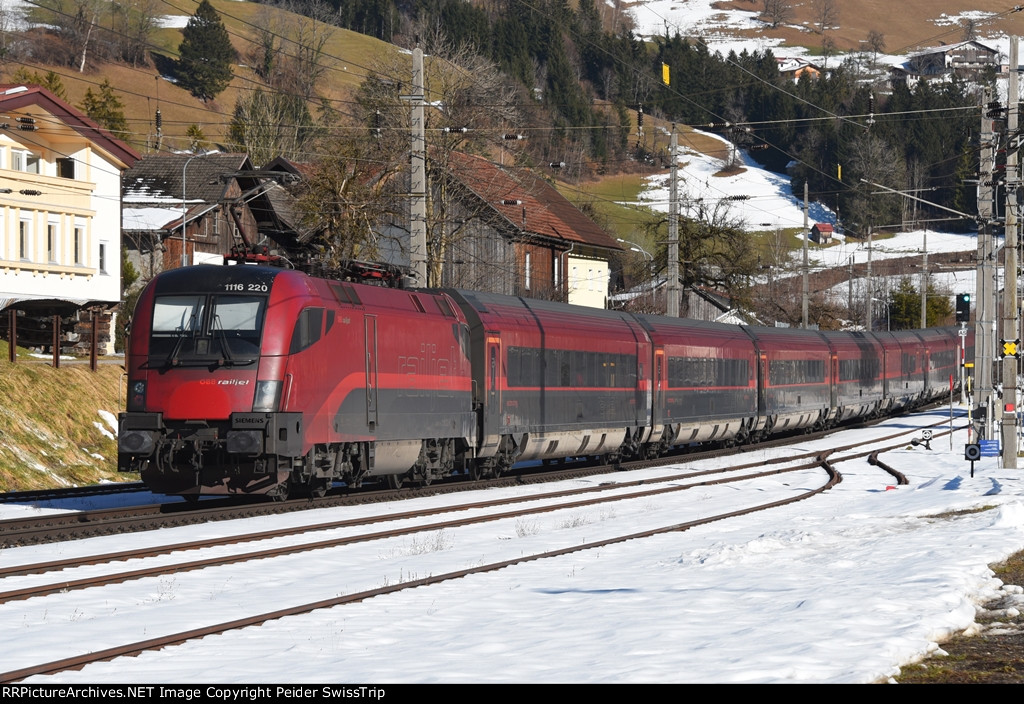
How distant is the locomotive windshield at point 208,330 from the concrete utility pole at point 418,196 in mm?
8078

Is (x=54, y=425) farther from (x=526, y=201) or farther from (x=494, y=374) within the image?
(x=526, y=201)

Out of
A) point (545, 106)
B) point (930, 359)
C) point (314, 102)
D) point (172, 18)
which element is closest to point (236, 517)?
point (930, 359)

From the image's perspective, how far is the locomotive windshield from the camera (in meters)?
19.6

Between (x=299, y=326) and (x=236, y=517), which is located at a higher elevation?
(x=299, y=326)

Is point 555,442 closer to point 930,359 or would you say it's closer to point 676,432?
point 676,432

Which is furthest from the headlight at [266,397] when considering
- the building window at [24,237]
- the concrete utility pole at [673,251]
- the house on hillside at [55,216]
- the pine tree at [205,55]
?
the pine tree at [205,55]

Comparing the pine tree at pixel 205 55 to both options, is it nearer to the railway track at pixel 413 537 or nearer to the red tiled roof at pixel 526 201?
the red tiled roof at pixel 526 201

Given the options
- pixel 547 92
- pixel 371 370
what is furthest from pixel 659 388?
pixel 547 92

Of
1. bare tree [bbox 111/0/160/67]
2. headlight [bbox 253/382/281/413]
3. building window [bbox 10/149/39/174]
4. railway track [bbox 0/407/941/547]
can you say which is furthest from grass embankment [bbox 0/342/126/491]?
bare tree [bbox 111/0/160/67]

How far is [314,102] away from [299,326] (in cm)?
14416

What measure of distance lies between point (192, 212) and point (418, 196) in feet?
124

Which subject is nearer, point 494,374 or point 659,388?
point 494,374

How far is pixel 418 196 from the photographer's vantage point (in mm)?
28844
